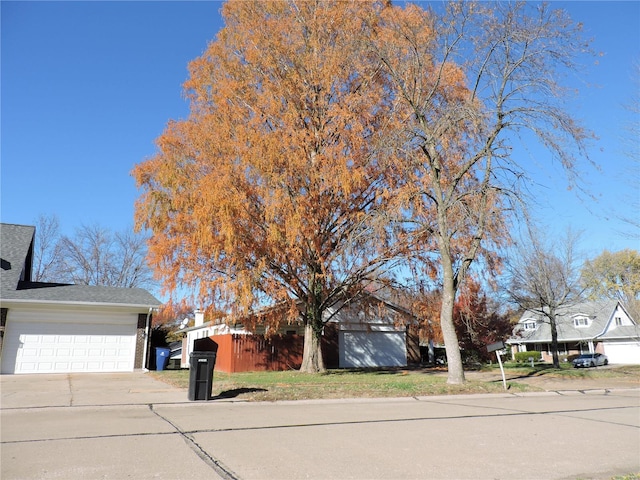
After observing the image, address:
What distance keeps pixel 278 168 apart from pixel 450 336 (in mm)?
8001

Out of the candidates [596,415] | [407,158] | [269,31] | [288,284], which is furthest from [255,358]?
[596,415]

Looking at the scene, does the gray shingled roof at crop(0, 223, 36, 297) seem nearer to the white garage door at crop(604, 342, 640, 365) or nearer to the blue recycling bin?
the blue recycling bin

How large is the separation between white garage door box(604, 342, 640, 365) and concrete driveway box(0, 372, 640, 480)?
36395mm

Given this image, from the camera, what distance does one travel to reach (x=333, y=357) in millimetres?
25516

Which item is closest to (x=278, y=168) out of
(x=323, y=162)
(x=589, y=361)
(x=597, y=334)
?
(x=323, y=162)

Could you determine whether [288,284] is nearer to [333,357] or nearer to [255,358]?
[255,358]

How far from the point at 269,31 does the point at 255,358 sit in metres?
15.1

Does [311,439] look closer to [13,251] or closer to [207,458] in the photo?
[207,458]

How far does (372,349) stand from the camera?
26.9 m

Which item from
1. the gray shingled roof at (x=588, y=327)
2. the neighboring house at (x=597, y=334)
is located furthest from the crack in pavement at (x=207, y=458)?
the gray shingled roof at (x=588, y=327)

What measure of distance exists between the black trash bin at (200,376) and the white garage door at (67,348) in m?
11.0

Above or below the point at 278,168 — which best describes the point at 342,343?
below

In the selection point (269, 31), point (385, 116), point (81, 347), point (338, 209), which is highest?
point (269, 31)

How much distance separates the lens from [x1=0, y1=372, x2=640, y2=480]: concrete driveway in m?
4.66
